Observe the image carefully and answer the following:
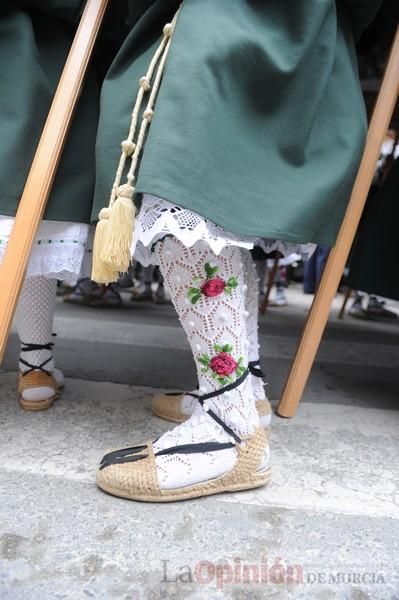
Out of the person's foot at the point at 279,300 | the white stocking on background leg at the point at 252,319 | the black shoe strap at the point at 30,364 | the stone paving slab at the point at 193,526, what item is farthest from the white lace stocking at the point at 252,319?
the person's foot at the point at 279,300

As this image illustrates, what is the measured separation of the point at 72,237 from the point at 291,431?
0.58 meters

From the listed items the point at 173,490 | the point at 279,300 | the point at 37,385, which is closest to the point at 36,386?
the point at 37,385

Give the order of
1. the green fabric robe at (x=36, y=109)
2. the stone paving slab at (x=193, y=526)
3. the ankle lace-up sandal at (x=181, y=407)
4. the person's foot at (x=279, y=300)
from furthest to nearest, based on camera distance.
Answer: the person's foot at (x=279, y=300) → the ankle lace-up sandal at (x=181, y=407) → the green fabric robe at (x=36, y=109) → the stone paving slab at (x=193, y=526)

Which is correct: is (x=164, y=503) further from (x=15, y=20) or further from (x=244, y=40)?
(x=15, y=20)

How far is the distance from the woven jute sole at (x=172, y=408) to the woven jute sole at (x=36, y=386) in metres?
0.23

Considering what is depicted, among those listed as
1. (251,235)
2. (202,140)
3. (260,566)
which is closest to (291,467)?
(260,566)

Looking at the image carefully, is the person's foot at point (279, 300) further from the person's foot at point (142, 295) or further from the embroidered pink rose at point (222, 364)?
the embroidered pink rose at point (222, 364)

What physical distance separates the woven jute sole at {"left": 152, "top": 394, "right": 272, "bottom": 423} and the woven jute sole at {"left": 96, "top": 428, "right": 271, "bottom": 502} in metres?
0.18

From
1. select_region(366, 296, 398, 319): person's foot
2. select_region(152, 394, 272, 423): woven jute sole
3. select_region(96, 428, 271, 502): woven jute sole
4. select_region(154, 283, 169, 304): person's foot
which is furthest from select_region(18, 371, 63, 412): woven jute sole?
select_region(366, 296, 398, 319): person's foot

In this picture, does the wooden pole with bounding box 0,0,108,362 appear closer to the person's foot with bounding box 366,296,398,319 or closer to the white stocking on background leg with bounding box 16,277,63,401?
the white stocking on background leg with bounding box 16,277,63,401

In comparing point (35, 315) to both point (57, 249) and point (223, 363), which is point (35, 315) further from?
point (223, 363)

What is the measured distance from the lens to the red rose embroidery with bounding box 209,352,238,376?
71 cm

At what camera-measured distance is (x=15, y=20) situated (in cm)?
83

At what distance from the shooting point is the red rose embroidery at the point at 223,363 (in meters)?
0.71
